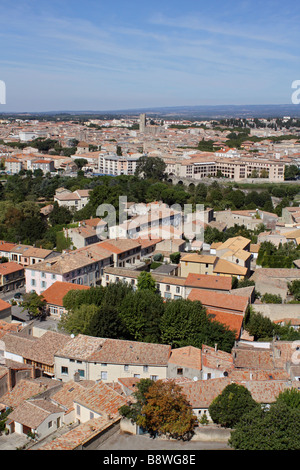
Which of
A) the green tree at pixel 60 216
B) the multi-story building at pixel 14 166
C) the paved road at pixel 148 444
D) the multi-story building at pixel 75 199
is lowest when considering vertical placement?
the paved road at pixel 148 444

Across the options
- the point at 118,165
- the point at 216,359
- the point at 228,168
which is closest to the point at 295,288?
the point at 216,359

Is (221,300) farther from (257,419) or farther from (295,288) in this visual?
(257,419)

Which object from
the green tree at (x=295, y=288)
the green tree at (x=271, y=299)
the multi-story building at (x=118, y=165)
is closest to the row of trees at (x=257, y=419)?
the green tree at (x=271, y=299)

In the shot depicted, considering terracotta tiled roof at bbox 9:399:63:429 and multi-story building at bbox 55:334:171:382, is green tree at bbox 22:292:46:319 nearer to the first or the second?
multi-story building at bbox 55:334:171:382

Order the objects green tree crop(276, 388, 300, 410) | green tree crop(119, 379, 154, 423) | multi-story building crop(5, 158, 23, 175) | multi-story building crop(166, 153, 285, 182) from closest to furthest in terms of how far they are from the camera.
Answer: green tree crop(119, 379, 154, 423), green tree crop(276, 388, 300, 410), multi-story building crop(166, 153, 285, 182), multi-story building crop(5, 158, 23, 175)

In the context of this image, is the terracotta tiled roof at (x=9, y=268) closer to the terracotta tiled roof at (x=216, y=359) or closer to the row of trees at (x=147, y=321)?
the row of trees at (x=147, y=321)

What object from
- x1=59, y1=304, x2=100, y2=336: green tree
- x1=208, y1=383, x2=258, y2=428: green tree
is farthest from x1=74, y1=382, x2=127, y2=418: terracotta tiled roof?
x1=59, y1=304, x2=100, y2=336: green tree

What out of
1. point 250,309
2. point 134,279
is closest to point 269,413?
point 250,309
